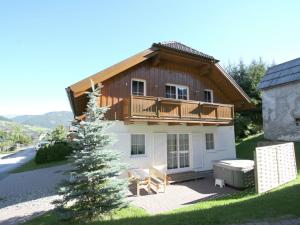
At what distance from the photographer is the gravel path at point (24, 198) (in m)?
9.30

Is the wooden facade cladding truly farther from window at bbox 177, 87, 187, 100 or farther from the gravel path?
the gravel path

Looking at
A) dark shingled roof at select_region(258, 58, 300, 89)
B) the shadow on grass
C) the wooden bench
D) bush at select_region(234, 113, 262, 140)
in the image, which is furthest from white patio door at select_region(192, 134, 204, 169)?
dark shingled roof at select_region(258, 58, 300, 89)

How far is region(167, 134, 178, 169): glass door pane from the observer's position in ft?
49.1

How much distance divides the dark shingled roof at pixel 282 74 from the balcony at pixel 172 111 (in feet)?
28.5

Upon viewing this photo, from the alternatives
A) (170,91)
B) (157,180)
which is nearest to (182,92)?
(170,91)

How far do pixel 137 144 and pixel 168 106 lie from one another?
8.95 feet

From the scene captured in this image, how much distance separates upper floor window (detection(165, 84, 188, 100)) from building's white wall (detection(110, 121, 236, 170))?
1.97 metres

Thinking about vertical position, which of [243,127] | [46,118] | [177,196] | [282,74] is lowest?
[177,196]

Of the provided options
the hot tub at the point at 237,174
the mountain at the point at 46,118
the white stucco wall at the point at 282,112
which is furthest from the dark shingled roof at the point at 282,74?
the mountain at the point at 46,118

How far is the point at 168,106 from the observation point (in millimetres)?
13695

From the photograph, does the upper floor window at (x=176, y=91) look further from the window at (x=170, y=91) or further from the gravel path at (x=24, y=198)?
the gravel path at (x=24, y=198)

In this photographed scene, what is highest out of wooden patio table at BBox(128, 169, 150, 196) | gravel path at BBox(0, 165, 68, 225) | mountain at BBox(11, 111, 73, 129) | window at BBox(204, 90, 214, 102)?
mountain at BBox(11, 111, 73, 129)

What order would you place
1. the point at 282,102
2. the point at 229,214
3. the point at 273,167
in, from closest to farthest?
the point at 229,214 → the point at 273,167 → the point at 282,102

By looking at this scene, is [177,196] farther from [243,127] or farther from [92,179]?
[243,127]
